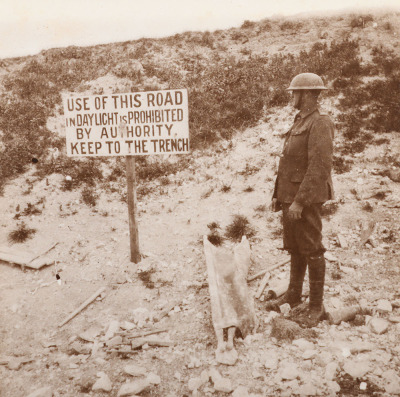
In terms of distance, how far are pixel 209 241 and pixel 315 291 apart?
2.35m

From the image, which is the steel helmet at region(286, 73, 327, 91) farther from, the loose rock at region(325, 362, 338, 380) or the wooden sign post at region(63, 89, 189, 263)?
the loose rock at region(325, 362, 338, 380)

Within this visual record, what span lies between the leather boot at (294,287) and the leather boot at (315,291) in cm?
28

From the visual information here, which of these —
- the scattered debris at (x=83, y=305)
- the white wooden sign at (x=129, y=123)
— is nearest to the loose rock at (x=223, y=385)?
the scattered debris at (x=83, y=305)

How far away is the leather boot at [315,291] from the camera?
3.78 m

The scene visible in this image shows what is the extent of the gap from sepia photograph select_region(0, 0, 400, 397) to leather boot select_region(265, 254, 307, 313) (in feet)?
0.05

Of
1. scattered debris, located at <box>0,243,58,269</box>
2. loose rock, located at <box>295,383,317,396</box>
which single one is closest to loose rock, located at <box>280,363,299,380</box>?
loose rock, located at <box>295,383,317,396</box>

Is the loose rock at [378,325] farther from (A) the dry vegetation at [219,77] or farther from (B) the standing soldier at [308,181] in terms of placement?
(A) the dry vegetation at [219,77]

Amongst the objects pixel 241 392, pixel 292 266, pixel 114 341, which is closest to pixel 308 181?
pixel 292 266

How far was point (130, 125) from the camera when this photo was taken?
521 cm

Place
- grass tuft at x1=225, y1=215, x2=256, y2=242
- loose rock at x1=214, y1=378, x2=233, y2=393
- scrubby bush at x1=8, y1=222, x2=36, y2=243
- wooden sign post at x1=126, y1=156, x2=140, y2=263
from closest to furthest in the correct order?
loose rock at x1=214, y1=378, x2=233, y2=393 → wooden sign post at x1=126, y1=156, x2=140, y2=263 → grass tuft at x1=225, y1=215, x2=256, y2=242 → scrubby bush at x1=8, y1=222, x2=36, y2=243

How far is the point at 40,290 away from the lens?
5.05m

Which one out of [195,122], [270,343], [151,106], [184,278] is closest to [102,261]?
[184,278]

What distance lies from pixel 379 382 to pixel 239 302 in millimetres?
1486

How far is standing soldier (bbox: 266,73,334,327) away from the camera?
350 centimetres
